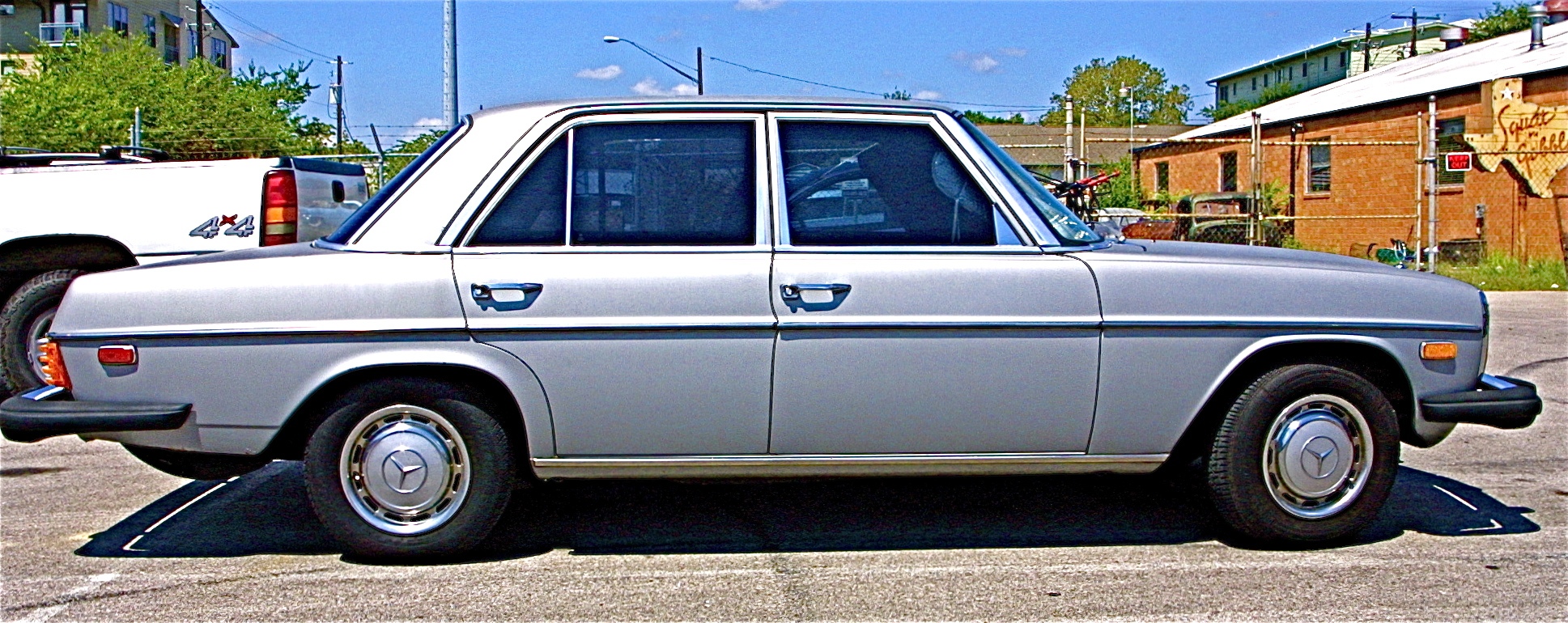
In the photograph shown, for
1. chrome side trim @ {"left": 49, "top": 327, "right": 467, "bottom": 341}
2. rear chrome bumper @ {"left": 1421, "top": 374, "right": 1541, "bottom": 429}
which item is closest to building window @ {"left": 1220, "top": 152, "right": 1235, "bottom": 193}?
rear chrome bumper @ {"left": 1421, "top": 374, "right": 1541, "bottom": 429}

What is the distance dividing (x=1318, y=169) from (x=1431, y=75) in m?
2.71

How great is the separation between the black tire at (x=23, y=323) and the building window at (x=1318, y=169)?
81.8ft

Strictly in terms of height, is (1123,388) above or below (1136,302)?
below

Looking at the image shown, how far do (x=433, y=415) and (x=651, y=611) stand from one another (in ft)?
3.17

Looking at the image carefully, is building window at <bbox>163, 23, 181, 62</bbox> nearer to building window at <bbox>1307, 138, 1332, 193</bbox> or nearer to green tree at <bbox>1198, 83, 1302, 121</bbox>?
building window at <bbox>1307, 138, 1332, 193</bbox>

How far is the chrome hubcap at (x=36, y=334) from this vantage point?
25.3 ft

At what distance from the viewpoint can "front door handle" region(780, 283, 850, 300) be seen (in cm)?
436

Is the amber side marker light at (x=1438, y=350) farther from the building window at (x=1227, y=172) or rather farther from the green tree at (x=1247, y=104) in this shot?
the green tree at (x=1247, y=104)

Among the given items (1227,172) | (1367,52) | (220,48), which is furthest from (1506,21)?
(220,48)

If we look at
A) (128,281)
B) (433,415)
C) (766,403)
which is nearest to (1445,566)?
(766,403)

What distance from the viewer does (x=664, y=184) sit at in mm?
4520

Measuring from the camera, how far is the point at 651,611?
407 cm

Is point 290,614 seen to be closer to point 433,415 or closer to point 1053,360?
point 433,415

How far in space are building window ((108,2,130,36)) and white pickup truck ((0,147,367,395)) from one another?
53286 millimetres
